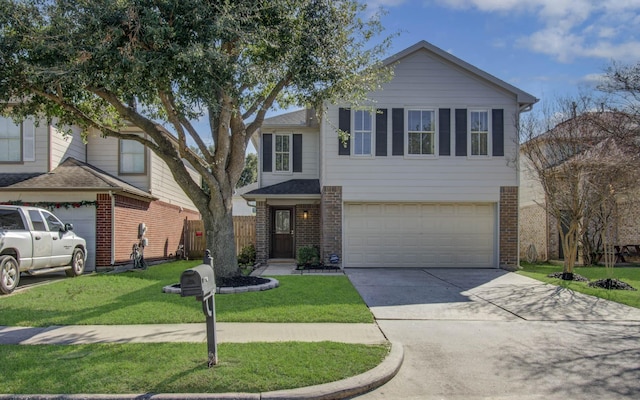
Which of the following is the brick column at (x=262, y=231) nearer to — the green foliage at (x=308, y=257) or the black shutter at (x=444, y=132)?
the green foliage at (x=308, y=257)

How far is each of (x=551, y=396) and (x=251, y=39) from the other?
809cm

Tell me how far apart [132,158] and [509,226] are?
13844 millimetres

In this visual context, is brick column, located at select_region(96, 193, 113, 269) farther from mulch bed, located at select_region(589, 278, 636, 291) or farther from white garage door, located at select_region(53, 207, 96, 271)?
mulch bed, located at select_region(589, 278, 636, 291)

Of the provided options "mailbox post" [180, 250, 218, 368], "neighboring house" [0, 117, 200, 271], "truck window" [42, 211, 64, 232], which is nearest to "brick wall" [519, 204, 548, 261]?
"neighboring house" [0, 117, 200, 271]

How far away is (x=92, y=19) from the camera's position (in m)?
8.50

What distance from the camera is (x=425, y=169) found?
15.8 meters

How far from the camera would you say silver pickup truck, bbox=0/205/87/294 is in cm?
1049

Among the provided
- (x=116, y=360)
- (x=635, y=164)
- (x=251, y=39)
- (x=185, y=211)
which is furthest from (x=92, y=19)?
(x=185, y=211)

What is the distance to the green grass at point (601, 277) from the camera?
10570 millimetres

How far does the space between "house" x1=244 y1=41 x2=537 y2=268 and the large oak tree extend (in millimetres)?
4037

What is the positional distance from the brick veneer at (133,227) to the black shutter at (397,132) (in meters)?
9.31

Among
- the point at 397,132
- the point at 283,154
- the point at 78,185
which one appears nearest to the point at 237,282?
the point at 78,185

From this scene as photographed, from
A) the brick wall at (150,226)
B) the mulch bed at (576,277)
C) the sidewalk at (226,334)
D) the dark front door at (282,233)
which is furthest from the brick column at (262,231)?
the sidewalk at (226,334)

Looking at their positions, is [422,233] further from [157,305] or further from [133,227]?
[133,227]
